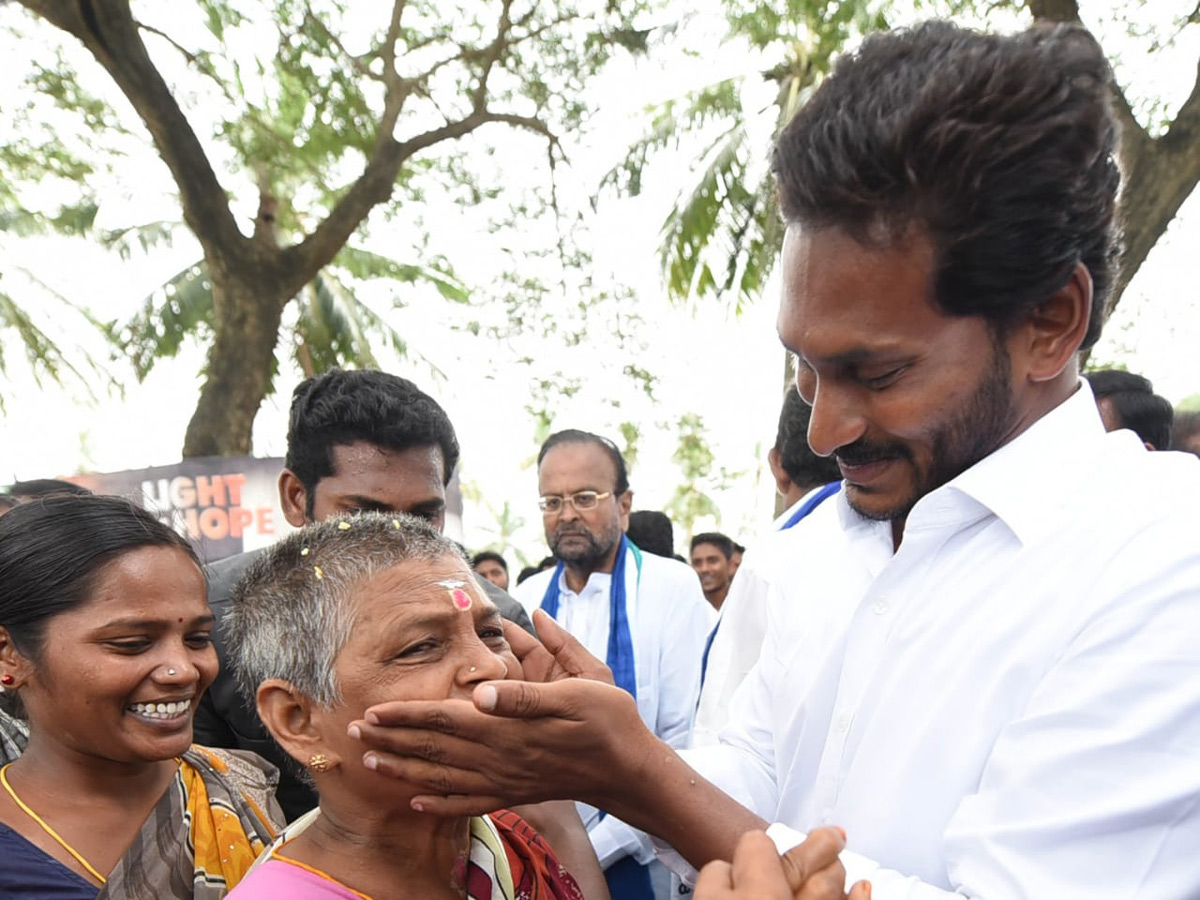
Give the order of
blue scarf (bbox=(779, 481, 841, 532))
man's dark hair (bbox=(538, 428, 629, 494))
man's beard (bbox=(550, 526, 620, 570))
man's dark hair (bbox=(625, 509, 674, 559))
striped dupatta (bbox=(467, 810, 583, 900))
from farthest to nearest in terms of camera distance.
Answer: man's dark hair (bbox=(625, 509, 674, 559)) < man's dark hair (bbox=(538, 428, 629, 494)) < man's beard (bbox=(550, 526, 620, 570)) < blue scarf (bbox=(779, 481, 841, 532)) < striped dupatta (bbox=(467, 810, 583, 900))

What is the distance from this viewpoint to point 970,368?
5.79 ft

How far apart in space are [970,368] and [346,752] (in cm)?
135

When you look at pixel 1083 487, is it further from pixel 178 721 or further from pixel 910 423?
pixel 178 721

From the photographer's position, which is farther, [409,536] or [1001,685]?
[409,536]

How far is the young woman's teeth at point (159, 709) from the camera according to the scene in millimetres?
2400

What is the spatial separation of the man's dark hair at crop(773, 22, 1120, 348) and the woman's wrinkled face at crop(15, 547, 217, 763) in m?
1.70

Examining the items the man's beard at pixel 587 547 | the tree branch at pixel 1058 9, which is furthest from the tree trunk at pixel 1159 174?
the man's beard at pixel 587 547

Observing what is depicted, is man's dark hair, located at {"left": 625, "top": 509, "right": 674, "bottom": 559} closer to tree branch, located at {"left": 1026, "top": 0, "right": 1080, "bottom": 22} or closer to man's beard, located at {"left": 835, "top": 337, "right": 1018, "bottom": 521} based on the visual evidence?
tree branch, located at {"left": 1026, "top": 0, "right": 1080, "bottom": 22}

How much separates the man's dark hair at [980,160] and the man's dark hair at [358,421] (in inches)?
76.0

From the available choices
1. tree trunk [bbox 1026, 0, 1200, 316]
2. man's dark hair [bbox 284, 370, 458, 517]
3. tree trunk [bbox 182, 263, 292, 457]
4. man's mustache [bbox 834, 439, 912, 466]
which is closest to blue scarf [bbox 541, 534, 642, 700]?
man's dark hair [bbox 284, 370, 458, 517]

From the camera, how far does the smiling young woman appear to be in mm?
2348

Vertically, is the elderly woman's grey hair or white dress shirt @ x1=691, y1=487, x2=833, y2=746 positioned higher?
the elderly woman's grey hair

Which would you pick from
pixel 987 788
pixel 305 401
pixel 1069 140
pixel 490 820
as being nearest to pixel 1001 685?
pixel 987 788

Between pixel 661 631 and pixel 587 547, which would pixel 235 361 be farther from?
pixel 661 631
